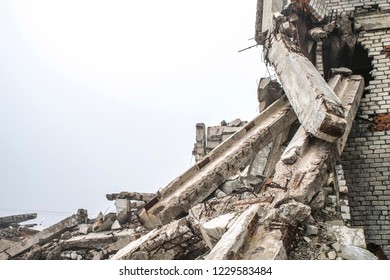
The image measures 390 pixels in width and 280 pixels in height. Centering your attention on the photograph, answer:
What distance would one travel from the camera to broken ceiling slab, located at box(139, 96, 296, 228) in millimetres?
5219

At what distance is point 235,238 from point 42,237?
277 inches

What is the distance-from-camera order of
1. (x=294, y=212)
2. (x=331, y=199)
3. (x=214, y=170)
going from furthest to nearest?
(x=214, y=170) → (x=331, y=199) → (x=294, y=212)

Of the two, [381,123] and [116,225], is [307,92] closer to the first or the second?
[381,123]

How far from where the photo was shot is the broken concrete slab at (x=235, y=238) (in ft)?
9.56

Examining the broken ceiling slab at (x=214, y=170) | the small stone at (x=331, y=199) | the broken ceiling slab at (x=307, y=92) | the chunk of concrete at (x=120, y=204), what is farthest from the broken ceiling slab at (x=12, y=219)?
the small stone at (x=331, y=199)

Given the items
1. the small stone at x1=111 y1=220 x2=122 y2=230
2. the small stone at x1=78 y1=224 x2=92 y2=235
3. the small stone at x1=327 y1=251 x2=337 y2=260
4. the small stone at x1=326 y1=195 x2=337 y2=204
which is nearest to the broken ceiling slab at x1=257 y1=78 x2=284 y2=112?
the small stone at x1=326 y1=195 x2=337 y2=204

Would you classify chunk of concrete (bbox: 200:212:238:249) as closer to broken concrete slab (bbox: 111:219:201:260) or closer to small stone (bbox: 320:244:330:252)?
broken concrete slab (bbox: 111:219:201:260)

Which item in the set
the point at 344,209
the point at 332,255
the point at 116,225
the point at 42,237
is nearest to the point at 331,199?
the point at 344,209

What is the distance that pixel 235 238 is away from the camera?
3.08m

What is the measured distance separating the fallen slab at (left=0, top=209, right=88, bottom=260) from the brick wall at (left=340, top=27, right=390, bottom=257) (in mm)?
6957

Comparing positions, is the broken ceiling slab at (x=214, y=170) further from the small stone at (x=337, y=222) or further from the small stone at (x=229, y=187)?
the small stone at (x=337, y=222)

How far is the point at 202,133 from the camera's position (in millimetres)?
12055

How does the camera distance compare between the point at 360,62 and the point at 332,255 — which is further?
the point at 360,62
